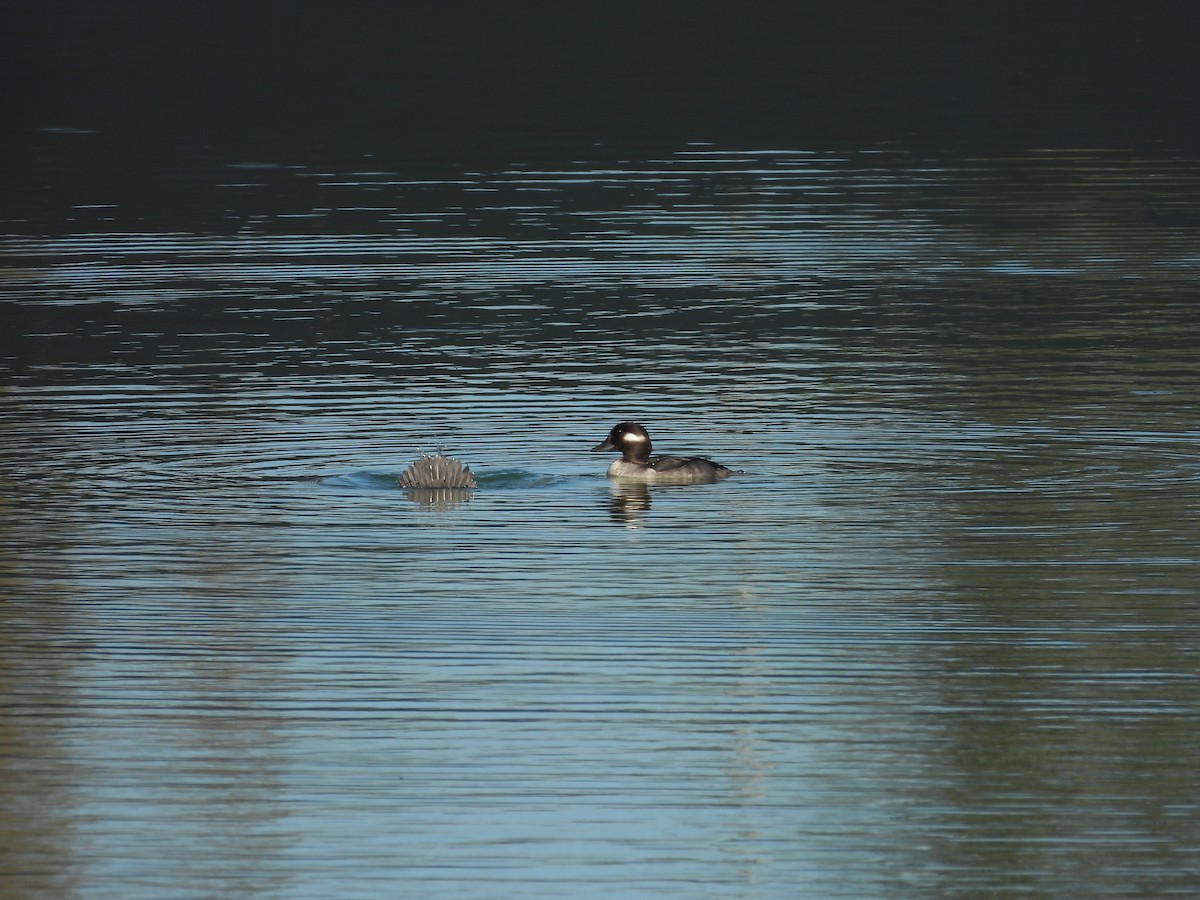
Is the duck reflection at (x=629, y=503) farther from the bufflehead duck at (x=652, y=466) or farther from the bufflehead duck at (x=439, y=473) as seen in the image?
the bufflehead duck at (x=439, y=473)

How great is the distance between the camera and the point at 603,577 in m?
14.6

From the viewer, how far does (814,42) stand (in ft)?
187

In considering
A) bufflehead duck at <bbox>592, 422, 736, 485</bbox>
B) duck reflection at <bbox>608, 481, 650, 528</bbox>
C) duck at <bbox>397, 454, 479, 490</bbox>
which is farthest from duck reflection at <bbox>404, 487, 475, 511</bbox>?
bufflehead duck at <bbox>592, 422, 736, 485</bbox>

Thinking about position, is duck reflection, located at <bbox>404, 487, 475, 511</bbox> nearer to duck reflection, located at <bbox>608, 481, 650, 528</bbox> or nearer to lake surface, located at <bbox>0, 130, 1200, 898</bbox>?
lake surface, located at <bbox>0, 130, 1200, 898</bbox>

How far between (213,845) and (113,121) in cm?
3560

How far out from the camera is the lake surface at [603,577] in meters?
10.5

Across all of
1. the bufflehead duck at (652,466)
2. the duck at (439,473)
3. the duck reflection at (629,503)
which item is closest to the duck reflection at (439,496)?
the duck at (439,473)

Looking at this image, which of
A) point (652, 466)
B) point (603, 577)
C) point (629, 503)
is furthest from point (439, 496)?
point (603, 577)

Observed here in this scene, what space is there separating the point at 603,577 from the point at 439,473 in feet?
8.47

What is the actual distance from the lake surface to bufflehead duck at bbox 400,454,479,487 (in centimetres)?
14

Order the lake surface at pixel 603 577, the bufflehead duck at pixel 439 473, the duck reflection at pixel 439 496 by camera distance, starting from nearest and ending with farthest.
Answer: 1. the lake surface at pixel 603 577
2. the duck reflection at pixel 439 496
3. the bufflehead duck at pixel 439 473

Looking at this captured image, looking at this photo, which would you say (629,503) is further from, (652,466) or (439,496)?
(439,496)

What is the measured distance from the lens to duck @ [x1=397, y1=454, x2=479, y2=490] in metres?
16.9

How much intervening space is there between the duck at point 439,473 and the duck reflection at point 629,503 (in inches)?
36.0
